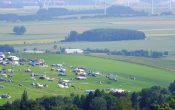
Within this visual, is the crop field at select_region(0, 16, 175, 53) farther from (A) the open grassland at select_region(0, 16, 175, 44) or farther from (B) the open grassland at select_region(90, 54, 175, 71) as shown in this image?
(B) the open grassland at select_region(90, 54, 175, 71)

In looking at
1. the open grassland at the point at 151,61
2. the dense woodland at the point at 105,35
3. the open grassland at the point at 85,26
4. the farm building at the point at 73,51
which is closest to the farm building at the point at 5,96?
the open grassland at the point at 151,61

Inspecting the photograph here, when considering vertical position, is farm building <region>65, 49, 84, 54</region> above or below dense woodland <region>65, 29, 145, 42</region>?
above

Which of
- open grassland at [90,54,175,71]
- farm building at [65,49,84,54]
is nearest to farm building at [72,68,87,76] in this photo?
open grassland at [90,54,175,71]

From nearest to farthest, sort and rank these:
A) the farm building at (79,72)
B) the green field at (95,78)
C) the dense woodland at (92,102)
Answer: the dense woodland at (92,102)
the green field at (95,78)
the farm building at (79,72)

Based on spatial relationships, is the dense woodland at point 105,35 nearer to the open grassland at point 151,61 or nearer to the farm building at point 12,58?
the open grassland at point 151,61

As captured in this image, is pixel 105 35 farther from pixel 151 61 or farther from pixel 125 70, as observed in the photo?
pixel 125 70

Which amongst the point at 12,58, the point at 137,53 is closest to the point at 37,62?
the point at 12,58

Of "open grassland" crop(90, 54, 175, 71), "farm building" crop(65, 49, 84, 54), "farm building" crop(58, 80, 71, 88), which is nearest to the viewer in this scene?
"farm building" crop(58, 80, 71, 88)
